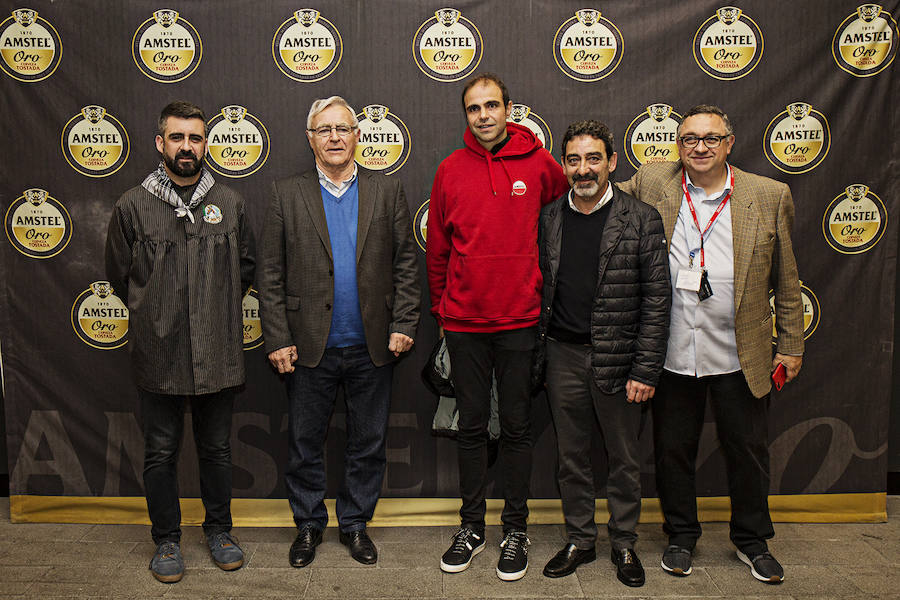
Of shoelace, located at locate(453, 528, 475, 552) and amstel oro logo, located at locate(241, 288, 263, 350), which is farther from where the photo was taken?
amstel oro logo, located at locate(241, 288, 263, 350)

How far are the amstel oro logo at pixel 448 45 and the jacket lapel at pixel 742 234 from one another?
4.30 ft

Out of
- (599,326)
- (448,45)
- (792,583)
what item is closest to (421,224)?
(448,45)

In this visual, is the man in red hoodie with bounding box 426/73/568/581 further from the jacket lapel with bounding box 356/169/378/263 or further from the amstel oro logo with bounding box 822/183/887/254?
the amstel oro logo with bounding box 822/183/887/254

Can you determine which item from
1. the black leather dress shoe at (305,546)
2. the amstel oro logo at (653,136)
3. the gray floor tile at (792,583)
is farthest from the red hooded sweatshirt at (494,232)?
the gray floor tile at (792,583)

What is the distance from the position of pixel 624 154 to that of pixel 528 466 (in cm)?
149

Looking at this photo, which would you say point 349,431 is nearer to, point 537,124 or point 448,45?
point 537,124

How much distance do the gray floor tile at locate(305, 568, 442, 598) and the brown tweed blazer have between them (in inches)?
58.0

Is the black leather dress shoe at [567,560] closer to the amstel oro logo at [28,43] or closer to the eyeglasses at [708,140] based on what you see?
the eyeglasses at [708,140]

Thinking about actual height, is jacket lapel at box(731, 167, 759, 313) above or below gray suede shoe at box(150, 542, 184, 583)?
above

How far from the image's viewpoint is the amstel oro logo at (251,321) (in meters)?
3.08

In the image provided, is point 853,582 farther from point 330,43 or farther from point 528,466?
point 330,43

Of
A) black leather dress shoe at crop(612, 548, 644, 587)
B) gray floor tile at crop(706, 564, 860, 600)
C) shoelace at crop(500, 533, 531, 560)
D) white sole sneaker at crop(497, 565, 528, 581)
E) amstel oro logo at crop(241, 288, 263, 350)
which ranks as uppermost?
amstel oro logo at crop(241, 288, 263, 350)

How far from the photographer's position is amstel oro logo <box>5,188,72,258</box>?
305 cm

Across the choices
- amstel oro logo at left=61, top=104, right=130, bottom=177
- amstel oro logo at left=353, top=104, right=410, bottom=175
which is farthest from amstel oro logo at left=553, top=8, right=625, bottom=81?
amstel oro logo at left=61, top=104, right=130, bottom=177
